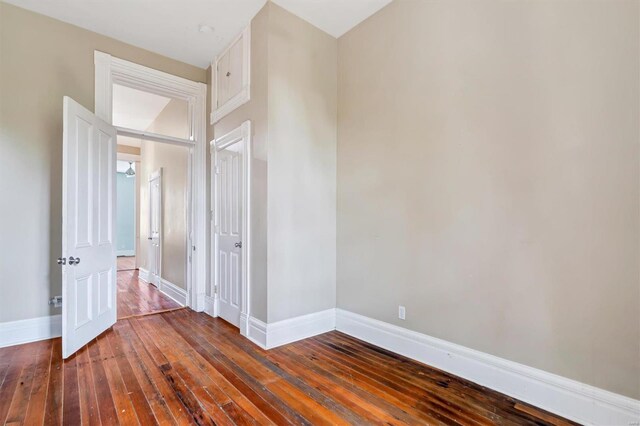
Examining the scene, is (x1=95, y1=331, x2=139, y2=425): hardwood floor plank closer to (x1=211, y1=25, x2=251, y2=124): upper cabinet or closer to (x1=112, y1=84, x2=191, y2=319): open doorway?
(x1=112, y1=84, x2=191, y2=319): open doorway

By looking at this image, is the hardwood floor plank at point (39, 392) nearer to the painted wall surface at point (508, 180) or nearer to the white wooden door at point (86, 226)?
the white wooden door at point (86, 226)

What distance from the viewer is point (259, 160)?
3.19m

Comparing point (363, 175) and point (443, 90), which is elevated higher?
point (443, 90)

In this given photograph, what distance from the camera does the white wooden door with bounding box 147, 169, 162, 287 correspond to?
5.72 metres

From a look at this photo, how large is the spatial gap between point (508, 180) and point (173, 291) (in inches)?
191

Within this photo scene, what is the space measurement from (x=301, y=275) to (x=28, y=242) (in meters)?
2.84

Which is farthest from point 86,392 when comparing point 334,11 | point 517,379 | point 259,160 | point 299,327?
point 334,11

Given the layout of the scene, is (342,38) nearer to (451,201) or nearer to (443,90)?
(443,90)

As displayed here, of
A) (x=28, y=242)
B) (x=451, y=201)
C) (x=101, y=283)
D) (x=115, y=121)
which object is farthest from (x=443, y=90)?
(x=115, y=121)

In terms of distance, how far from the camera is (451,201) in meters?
2.55

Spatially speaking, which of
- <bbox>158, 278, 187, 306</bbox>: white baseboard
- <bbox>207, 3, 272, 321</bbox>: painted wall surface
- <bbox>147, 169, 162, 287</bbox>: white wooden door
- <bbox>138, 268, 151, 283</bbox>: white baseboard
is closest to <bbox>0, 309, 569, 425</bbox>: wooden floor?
<bbox>207, 3, 272, 321</bbox>: painted wall surface

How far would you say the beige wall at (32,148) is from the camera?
3.08 meters

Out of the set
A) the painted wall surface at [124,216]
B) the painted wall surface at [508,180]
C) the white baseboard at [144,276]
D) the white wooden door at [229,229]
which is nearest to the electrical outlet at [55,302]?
the white wooden door at [229,229]

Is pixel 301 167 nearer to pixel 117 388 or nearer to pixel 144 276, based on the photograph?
pixel 117 388
